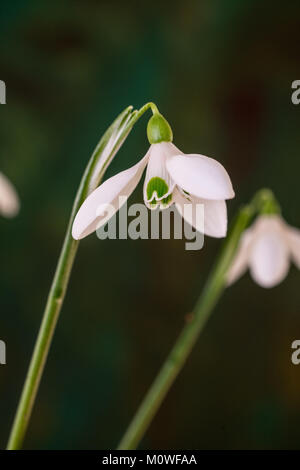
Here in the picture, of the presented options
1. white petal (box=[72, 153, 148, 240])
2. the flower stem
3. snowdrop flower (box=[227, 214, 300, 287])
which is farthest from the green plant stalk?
snowdrop flower (box=[227, 214, 300, 287])

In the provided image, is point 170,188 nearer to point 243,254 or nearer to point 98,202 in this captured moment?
point 98,202

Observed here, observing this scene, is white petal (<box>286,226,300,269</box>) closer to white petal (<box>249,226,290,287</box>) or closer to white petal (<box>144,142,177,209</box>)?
white petal (<box>249,226,290,287</box>)

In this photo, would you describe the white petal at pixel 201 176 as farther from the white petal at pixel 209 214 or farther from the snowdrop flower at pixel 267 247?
the snowdrop flower at pixel 267 247

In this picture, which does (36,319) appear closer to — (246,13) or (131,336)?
(131,336)

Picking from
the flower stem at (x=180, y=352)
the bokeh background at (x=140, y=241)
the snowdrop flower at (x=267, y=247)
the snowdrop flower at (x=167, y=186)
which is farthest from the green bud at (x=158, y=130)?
the bokeh background at (x=140, y=241)
